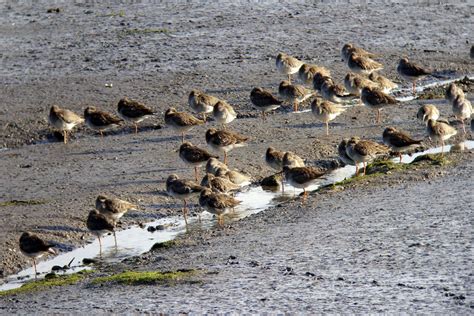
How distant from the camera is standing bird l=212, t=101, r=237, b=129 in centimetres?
2294

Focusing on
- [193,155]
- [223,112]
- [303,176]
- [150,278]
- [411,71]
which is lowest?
[411,71]

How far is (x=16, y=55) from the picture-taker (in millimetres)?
29234

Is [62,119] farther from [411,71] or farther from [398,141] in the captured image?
[411,71]

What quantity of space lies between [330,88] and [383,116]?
1400 mm

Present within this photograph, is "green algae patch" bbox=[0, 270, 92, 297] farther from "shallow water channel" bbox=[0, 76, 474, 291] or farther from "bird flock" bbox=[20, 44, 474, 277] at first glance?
"bird flock" bbox=[20, 44, 474, 277]

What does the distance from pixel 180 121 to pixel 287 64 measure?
209 inches

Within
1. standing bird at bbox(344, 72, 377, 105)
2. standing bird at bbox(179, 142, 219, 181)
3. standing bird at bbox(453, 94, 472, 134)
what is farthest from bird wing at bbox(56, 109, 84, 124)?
standing bird at bbox(453, 94, 472, 134)

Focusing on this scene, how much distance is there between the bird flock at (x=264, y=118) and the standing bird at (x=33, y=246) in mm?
15

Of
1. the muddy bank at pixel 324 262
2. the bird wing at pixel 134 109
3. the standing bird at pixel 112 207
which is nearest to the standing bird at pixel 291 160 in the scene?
the muddy bank at pixel 324 262

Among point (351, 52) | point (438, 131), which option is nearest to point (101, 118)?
point (438, 131)

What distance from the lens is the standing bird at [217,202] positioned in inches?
701

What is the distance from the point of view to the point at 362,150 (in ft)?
65.3

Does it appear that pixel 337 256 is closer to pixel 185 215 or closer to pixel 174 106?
pixel 185 215

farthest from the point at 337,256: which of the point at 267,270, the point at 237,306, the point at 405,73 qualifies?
the point at 405,73
